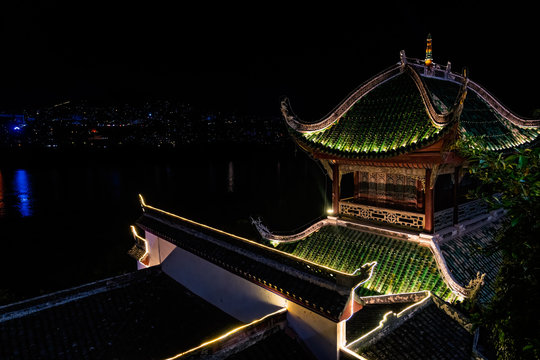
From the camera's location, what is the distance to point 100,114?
13450 cm

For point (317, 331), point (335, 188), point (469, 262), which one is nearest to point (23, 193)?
point (335, 188)

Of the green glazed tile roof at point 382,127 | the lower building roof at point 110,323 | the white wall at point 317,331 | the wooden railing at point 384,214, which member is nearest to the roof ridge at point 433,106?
the green glazed tile roof at point 382,127

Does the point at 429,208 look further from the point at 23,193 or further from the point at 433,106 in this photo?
the point at 23,193

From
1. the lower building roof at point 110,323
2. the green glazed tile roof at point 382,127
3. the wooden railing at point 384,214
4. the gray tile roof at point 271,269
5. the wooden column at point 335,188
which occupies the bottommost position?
the lower building roof at point 110,323

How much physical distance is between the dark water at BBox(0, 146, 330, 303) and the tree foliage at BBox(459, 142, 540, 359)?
14113 millimetres

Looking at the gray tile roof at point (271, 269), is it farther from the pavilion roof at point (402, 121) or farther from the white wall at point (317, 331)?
the pavilion roof at point (402, 121)

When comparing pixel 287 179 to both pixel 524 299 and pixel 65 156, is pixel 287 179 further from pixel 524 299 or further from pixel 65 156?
pixel 524 299

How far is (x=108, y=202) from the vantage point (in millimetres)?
49688

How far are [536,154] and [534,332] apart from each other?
1511 millimetres

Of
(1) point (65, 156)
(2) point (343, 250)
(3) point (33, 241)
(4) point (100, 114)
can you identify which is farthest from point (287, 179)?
(4) point (100, 114)

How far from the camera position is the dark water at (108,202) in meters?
27.2

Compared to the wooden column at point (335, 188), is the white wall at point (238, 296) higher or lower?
lower

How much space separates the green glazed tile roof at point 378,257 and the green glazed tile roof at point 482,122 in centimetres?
373

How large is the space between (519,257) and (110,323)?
7.59 m
